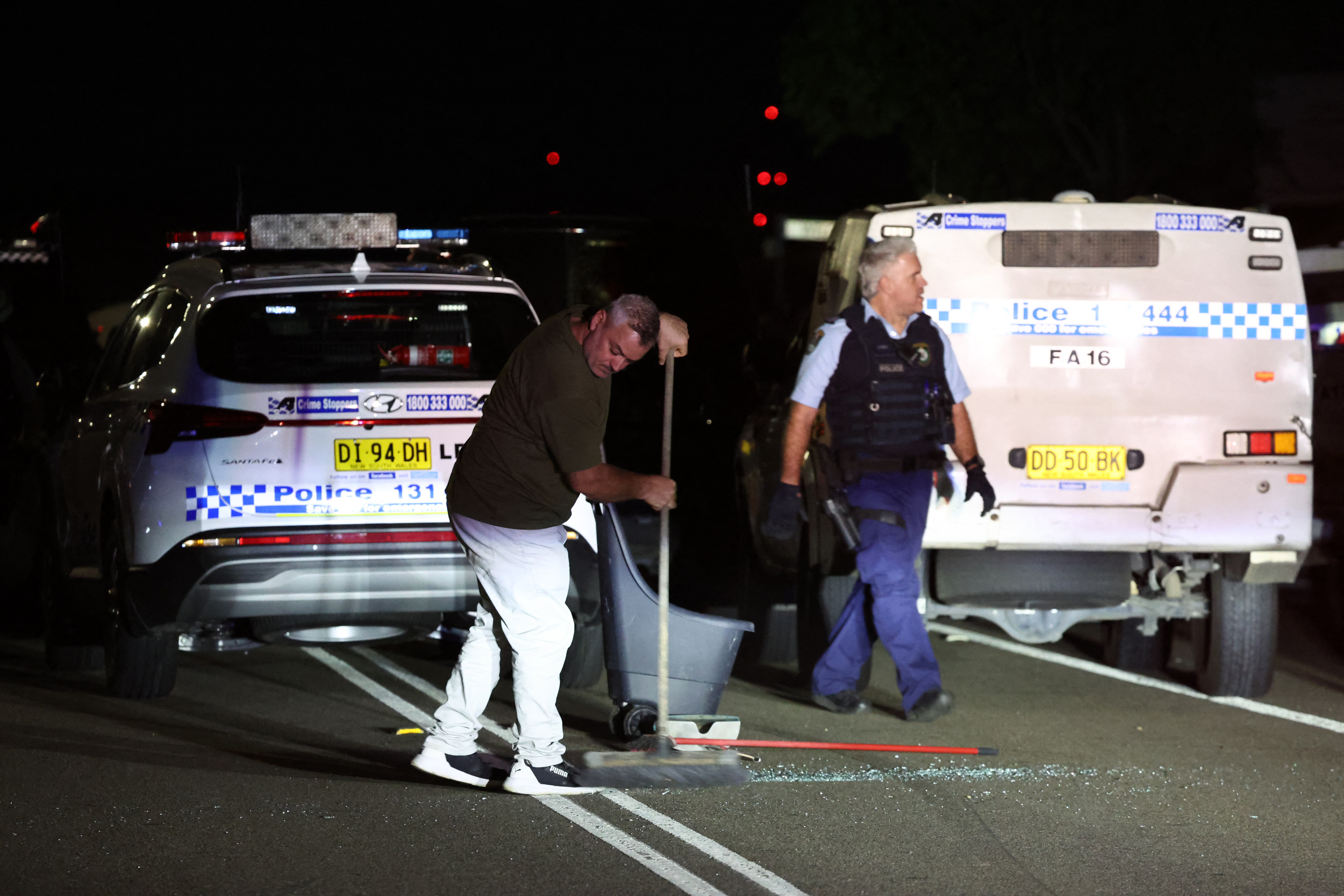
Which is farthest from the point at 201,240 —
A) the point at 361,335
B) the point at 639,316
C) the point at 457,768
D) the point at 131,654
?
the point at 639,316

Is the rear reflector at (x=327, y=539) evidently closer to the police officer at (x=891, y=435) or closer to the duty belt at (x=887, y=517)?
the police officer at (x=891, y=435)

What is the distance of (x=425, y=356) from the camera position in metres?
7.41

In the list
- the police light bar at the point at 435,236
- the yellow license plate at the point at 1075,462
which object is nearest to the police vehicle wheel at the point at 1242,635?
the yellow license plate at the point at 1075,462

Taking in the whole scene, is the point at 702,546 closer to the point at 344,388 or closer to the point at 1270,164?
the point at 344,388

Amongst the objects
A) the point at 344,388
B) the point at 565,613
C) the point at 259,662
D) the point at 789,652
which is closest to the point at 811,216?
the point at 789,652

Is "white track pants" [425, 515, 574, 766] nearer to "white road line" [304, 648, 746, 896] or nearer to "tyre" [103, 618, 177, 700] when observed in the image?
"white road line" [304, 648, 746, 896]

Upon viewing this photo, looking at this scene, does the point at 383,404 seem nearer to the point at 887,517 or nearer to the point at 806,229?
the point at 887,517

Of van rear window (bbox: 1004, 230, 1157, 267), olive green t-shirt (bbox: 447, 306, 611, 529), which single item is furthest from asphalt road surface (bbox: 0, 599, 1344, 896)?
van rear window (bbox: 1004, 230, 1157, 267)

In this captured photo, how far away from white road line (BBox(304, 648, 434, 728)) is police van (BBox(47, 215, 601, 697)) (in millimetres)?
318

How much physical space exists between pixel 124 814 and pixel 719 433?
5.25 m

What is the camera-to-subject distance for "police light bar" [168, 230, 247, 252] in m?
9.14

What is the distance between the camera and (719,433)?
1046 cm

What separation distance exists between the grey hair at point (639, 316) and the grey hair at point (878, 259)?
1.78m

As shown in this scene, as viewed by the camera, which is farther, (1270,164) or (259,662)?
(1270,164)
